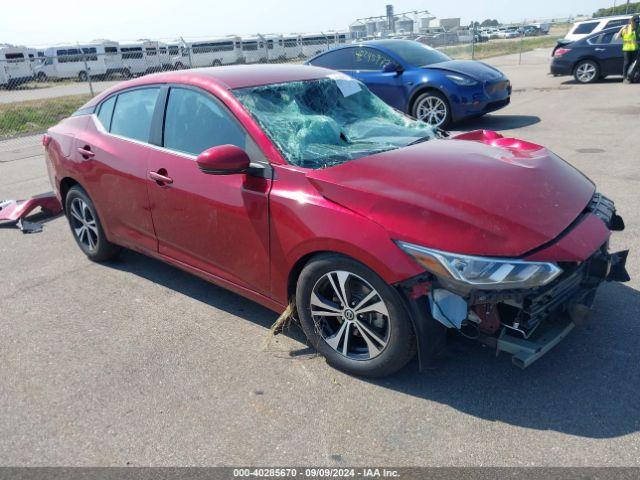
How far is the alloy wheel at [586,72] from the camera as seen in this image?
16.3 meters

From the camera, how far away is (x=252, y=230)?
3549 millimetres

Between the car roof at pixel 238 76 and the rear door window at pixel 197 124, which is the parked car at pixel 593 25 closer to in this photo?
the car roof at pixel 238 76

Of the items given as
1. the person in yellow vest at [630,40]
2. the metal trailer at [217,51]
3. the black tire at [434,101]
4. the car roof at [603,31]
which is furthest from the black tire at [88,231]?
the metal trailer at [217,51]

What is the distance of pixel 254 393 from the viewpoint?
323cm

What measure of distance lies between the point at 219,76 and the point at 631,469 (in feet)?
10.9

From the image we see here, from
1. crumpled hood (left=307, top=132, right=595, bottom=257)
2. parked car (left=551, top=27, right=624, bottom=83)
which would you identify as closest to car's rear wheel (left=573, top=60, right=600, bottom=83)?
parked car (left=551, top=27, right=624, bottom=83)

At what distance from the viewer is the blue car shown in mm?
10172

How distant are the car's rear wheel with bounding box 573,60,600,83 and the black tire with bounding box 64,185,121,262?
1530 cm

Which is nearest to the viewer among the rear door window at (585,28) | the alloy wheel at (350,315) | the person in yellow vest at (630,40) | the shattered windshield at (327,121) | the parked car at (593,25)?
the alloy wheel at (350,315)

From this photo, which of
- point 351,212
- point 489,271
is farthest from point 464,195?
point 351,212

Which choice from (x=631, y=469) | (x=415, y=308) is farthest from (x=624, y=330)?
(x=415, y=308)

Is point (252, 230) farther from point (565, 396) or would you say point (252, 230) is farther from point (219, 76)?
point (565, 396)

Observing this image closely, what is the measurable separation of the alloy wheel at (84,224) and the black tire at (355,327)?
2511mm

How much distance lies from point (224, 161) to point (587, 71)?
52.3 feet
